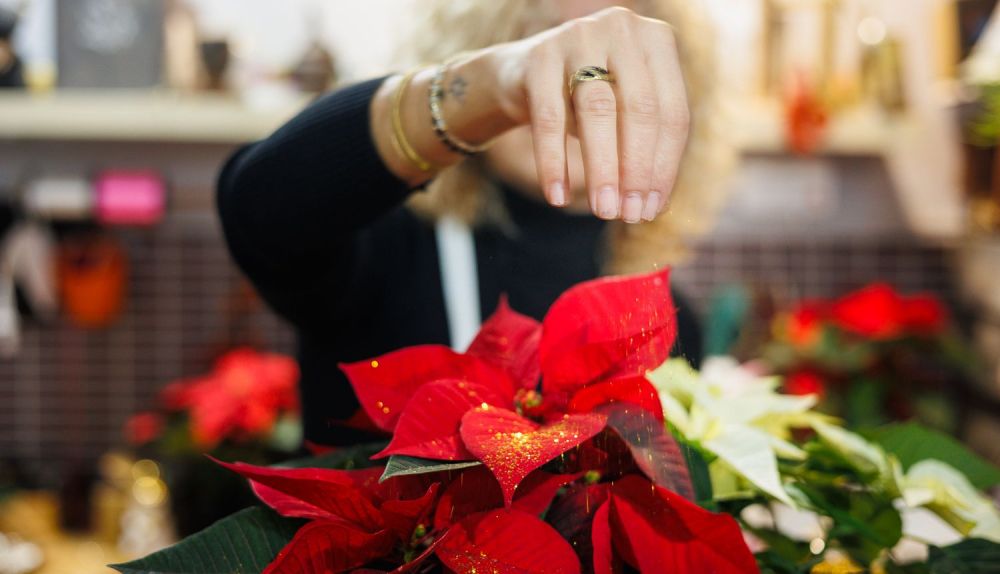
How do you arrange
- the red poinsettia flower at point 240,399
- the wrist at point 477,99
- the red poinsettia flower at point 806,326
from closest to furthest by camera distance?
1. the wrist at point 477,99
2. the red poinsettia flower at point 240,399
3. the red poinsettia flower at point 806,326

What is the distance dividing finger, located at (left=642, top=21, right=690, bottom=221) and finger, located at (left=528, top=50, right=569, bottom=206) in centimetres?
3

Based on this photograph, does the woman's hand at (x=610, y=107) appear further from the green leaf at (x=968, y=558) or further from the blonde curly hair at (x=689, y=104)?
the green leaf at (x=968, y=558)

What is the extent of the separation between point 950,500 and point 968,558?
44 mm

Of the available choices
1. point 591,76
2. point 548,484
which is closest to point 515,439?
point 548,484

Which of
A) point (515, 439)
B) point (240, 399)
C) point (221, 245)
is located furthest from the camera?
point (221, 245)

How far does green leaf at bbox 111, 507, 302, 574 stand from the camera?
275mm

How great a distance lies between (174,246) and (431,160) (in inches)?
67.9

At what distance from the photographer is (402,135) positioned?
0.44 m

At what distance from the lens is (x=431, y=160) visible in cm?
42

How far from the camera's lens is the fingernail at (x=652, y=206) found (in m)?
0.29

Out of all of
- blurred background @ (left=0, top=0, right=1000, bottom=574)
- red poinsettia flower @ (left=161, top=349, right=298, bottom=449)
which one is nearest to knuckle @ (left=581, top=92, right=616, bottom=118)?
blurred background @ (left=0, top=0, right=1000, bottom=574)

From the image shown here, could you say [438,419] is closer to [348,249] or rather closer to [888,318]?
[348,249]

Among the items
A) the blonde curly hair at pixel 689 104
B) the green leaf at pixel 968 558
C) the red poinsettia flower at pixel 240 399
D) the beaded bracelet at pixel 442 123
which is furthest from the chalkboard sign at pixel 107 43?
the green leaf at pixel 968 558

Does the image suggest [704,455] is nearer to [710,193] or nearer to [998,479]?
[998,479]
